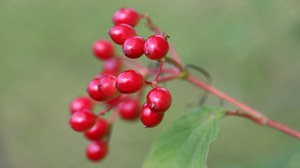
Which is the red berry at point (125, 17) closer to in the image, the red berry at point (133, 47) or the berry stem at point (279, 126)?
the red berry at point (133, 47)

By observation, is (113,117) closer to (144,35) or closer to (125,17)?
(125,17)

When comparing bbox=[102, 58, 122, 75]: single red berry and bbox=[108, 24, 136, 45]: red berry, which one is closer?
bbox=[108, 24, 136, 45]: red berry

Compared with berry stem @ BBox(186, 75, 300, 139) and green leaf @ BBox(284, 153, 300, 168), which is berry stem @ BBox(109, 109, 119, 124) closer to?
berry stem @ BBox(186, 75, 300, 139)

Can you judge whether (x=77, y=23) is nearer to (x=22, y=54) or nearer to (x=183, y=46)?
(x=22, y=54)

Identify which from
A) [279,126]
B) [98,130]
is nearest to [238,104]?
[279,126]

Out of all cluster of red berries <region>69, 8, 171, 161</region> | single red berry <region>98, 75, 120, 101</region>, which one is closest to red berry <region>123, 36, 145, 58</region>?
cluster of red berries <region>69, 8, 171, 161</region>

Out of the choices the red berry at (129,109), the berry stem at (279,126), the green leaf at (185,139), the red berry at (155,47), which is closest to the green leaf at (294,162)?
the berry stem at (279,126)
